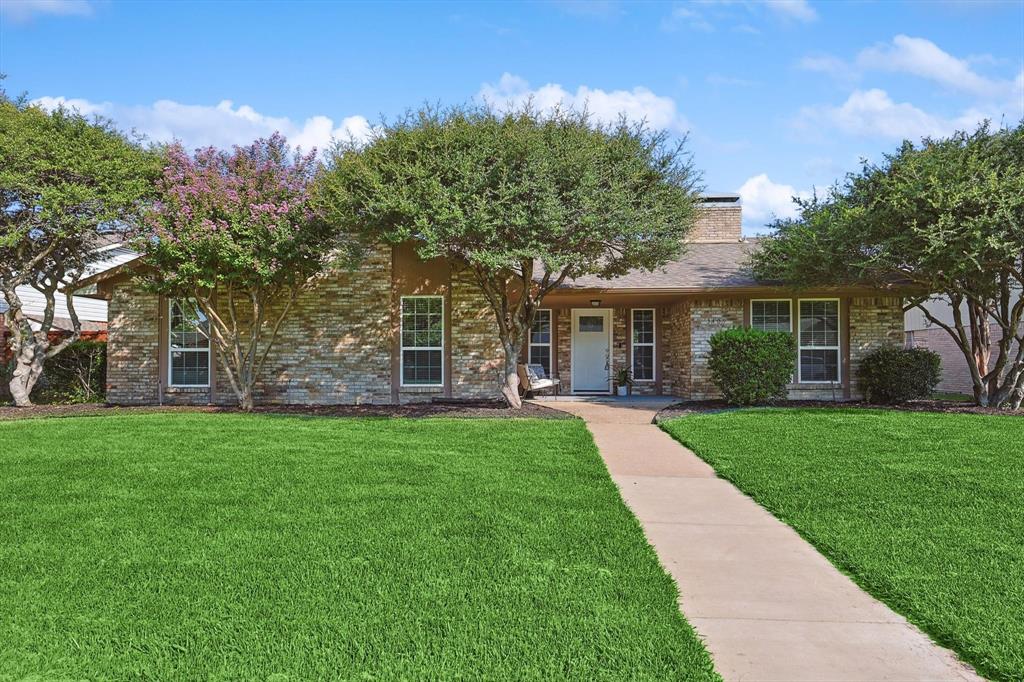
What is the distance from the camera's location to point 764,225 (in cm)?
1378

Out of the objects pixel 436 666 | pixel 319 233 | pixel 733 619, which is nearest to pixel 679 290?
pixel 319 233

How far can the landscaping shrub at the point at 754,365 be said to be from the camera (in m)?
12.4

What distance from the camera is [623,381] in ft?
54.3

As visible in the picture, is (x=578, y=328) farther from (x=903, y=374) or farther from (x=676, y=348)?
(x=903, y=374)

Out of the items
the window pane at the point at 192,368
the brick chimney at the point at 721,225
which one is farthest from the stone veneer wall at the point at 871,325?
the window pane at the point at 192,368

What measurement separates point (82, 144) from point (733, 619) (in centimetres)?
1370

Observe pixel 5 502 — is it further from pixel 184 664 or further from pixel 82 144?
pixel 82 144

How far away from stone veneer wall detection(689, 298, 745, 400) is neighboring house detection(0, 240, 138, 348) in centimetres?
1346

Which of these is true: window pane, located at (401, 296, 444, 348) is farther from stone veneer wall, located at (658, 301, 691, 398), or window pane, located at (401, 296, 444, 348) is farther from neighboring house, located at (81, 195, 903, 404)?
stone veneer wall, located at (658, 301, 691, 398)

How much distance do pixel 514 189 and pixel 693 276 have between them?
620cm

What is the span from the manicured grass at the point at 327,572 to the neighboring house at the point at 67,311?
38.0 ft

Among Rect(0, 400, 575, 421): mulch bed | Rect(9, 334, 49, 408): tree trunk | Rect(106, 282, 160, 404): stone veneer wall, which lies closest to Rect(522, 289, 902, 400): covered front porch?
Rect(0, 400, 575, 421): mulch bed

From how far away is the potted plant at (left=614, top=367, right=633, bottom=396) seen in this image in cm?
1652

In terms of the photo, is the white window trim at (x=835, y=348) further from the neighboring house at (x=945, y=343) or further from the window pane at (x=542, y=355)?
the window pane at (x=542, y=355)
